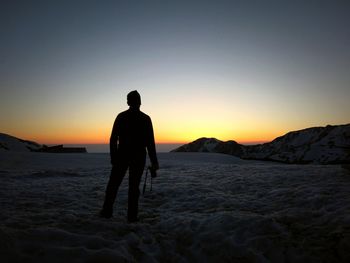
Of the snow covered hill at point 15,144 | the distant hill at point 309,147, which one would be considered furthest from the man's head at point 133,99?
the snow covered hill at point 15,144

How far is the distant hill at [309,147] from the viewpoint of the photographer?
22.0m

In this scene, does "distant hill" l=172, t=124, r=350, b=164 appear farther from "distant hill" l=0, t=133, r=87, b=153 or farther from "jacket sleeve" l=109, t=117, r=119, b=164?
"distant hill" l=0, t=133, r=87, b=153

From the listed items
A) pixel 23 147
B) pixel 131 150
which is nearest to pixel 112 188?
pixel 131 150

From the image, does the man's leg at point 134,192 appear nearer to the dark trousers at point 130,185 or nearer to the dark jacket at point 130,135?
the dark trousers at point 130,185

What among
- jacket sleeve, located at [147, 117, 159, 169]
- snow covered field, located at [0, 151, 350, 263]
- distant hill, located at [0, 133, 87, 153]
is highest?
distant hill, located at [0, 133, 87, 153]

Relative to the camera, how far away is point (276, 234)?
512cm

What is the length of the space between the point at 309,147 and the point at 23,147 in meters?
30.9

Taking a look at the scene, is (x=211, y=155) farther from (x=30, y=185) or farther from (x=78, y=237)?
(x=78, y=237)

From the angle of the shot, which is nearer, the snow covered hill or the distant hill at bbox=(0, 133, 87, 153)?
the distant hill at bbox=(0, 133, 87, 153)

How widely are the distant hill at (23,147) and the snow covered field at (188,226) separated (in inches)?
891

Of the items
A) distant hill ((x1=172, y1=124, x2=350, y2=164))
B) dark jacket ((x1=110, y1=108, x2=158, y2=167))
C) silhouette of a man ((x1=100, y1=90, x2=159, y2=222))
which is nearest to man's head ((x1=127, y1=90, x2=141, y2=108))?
silhouette of a man ((x1=100, y1=90, x2=159, y2=222))

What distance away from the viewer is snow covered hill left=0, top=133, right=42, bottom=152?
32088 millimetres

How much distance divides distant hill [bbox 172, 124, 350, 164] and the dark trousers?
18.1 metres

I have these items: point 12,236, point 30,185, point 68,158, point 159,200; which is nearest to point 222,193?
point 159,200
